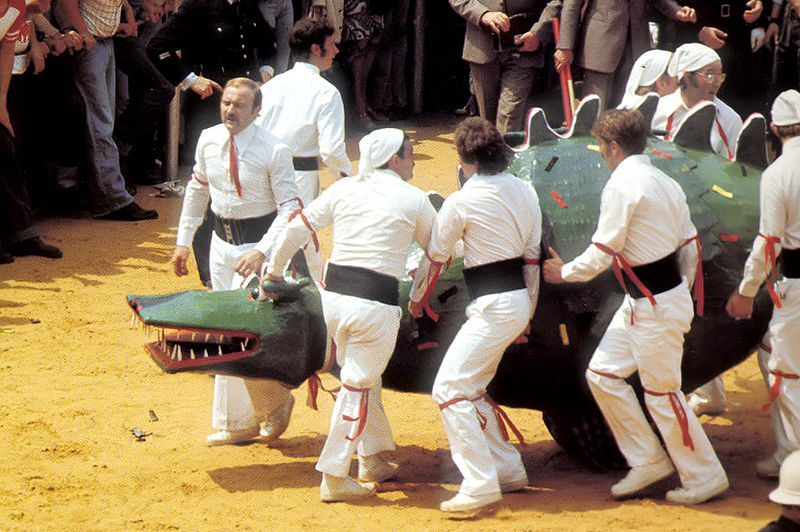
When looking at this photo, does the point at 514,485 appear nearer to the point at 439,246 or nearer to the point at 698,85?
the point at 439,246

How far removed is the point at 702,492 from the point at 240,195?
3.03 meters

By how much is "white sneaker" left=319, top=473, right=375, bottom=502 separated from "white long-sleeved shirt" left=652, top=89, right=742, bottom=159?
2702mm

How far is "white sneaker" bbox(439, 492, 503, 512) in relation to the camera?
18.4 feet

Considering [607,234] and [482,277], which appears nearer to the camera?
[607,234]

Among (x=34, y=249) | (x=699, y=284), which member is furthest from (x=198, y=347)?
(x=34, y=249)

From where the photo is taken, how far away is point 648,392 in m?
5.57

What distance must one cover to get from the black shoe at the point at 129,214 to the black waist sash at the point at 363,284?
19.0 feet

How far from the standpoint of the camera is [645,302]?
546cm

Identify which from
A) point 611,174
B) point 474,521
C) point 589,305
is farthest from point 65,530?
point 611,174

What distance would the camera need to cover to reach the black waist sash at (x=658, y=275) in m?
5.47

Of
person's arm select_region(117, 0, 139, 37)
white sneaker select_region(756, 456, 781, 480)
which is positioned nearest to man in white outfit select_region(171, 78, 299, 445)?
white sneaker select_region(756, 456, 781, 480)

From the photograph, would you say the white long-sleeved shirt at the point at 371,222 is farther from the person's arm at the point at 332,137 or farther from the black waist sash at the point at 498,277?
the person's arm at the point at 332,137

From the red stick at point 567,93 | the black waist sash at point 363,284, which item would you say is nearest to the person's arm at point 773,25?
the red stick at point 567,93

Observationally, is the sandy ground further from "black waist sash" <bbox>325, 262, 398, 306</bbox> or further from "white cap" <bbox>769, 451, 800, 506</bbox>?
"white cap" <bbox>769, 451, 800, 506</bbox>
